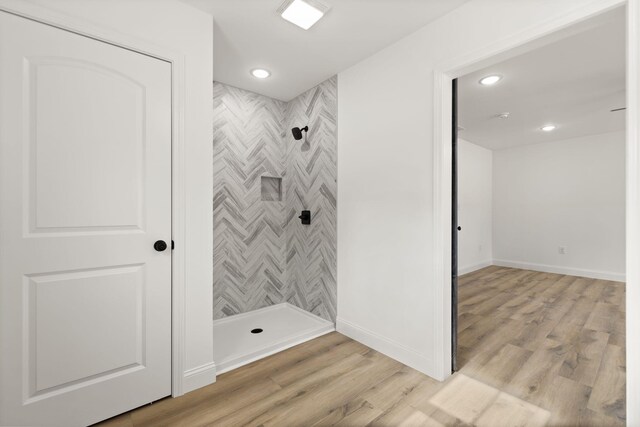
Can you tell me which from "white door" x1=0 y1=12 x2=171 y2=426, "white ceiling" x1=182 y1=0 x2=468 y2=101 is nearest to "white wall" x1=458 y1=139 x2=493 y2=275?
"white ceiling" x1=182 y1=0 x2=468 y2=101

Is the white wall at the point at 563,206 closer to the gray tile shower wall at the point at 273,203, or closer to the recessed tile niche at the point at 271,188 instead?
the gray tile shower wall at the point at 273,203

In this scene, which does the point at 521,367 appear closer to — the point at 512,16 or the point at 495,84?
the point at 512,16

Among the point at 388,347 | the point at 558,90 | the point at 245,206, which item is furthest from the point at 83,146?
the point at 558,90

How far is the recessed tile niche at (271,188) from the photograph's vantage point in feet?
11.4

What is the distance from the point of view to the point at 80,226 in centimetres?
158

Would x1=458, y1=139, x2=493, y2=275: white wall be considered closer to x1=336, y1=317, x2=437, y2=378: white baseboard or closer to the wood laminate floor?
the wood laminate floor

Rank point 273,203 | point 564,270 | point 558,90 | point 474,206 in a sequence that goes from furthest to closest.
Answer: point 474,206 → point 564,270 → point 273,203 → point 558,90

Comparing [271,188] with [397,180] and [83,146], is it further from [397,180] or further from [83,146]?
[83,146]

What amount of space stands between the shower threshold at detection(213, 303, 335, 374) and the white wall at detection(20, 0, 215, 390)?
0.35 meters

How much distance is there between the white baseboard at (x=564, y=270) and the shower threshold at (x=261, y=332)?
4804 millimetres

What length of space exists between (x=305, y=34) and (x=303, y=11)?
0.85ft

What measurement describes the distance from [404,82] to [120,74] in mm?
1922

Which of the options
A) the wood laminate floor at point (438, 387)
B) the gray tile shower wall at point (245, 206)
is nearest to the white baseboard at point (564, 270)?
the wood laminate floor at point (438, 387)

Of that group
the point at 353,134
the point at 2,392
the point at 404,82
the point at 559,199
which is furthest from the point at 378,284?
the point at 559,199
